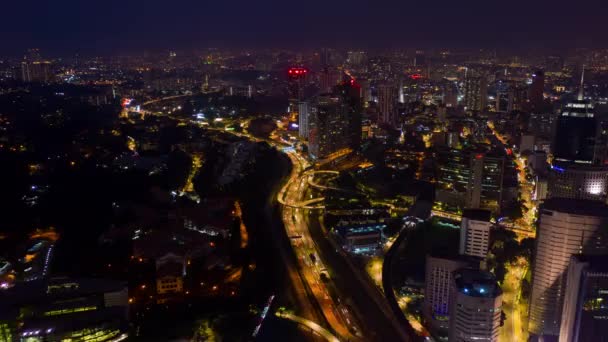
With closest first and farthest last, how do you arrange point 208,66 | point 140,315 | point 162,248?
point 140,315
point 162,248
point 208,66

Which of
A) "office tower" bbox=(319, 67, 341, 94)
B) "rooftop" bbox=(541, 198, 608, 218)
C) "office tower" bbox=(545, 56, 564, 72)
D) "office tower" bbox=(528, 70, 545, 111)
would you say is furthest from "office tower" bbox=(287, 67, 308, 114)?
"rooftop" bbox=(541, 198, 608, 218)

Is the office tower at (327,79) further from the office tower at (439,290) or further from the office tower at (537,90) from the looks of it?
the office tower at (439,290)

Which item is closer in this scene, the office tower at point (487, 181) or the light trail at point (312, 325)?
the light trail at point (312, 325)

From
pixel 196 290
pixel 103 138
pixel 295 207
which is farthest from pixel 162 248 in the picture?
pixel 103 138

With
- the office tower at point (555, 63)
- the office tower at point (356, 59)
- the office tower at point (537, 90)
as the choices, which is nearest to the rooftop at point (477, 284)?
the office tower at point (537, 90)

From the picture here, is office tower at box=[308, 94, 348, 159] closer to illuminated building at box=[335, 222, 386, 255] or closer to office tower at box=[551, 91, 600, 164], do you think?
illuminated building at box=[335, 222, 386, 255]

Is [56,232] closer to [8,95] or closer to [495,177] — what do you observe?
[495,177]
